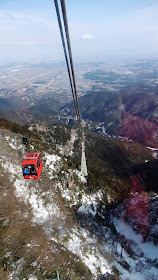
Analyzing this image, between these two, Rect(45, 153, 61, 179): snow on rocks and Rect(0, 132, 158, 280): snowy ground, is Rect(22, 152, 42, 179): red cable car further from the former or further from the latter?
Rect(45, 153, 61, 179): snow on rocks

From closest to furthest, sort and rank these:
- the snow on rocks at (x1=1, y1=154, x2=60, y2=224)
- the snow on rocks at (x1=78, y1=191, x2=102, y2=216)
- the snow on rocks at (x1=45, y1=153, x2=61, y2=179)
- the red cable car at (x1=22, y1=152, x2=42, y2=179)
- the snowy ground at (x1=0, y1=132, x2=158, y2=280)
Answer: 1. the red cable car at (x1=22, y1=152, x2=42, y2=179)
2. the snowy ground at (x1=0, y1=132, x2=158, y2=280)
3. the snow on rocks at (x1=1, y1=154, x2=60, y2=224)
4. the snow on rocks at (x1=78, y1=191, x2=102, y2=216)
5. the snow on rocks at (x1=45, y1=153, x2=61, y2=179)

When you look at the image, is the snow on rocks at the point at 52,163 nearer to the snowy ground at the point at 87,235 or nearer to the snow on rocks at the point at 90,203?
the snowy ground at the point at 87,235

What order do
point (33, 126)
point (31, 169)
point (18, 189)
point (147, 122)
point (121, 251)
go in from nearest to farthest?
point (31, 169)
point (121, 251)
point (18, 189)
point (33, 126)
point (147, 122)

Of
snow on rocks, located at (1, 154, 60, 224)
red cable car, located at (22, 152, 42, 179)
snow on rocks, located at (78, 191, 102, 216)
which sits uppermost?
red cable car, located at (22, 152, 42, 179)

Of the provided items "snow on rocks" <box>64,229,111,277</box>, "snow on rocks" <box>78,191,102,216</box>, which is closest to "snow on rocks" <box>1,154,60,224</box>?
"snow on rocks" <box>64,229,111,277</box>

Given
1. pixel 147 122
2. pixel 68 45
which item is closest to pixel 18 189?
pixel 68 45

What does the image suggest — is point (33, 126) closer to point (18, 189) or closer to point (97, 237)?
point (18, 189)

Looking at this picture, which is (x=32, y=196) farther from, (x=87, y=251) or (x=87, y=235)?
(x=87, y=251)

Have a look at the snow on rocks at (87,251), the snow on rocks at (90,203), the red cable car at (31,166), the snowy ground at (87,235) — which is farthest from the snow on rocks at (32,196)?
the red cable car at (31,166)

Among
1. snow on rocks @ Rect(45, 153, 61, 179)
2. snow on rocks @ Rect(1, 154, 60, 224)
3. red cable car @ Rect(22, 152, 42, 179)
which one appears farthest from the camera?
snow on rocks @ Rect(45, 153, 61, 179)

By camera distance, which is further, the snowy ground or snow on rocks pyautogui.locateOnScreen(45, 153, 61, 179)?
snow on rocks pyautogui.locateOnScreen(45, 153, 61, 179)

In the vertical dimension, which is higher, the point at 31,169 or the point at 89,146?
the point at 31,169
